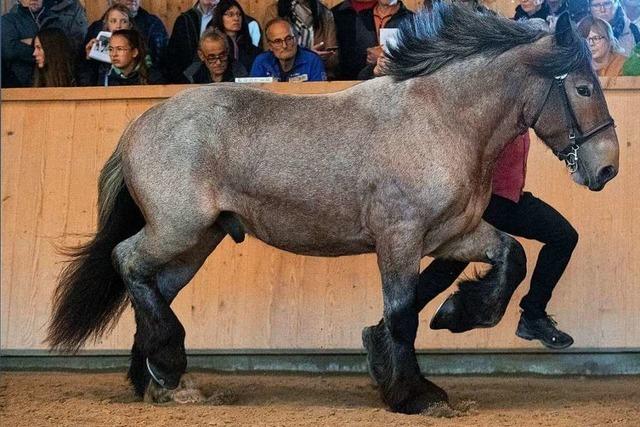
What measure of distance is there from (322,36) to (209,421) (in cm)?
389

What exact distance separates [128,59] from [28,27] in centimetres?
136

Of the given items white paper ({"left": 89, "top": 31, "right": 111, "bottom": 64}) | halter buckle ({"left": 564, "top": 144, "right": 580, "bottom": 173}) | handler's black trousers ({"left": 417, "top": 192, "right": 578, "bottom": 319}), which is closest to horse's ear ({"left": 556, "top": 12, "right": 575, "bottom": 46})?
halter buckle ({"left": 564, "top": 144, "right": 580, "bottom": 173})

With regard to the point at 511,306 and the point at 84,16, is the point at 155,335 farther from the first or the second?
the point at 84,16

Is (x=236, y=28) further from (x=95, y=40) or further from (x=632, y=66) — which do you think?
(x=632, y=66)

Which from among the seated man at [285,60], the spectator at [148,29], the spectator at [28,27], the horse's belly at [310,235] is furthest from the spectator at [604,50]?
the spectator at [28,27]

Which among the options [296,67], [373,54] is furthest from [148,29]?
[373,54]

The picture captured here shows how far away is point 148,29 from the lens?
889 centimetres

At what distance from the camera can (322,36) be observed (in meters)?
8.38

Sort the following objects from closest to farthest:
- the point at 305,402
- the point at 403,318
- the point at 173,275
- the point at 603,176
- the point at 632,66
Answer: the point at 603,176 < the point at 403,318 < the point at 305,402 < the point at 173,275 < the point at 632,66

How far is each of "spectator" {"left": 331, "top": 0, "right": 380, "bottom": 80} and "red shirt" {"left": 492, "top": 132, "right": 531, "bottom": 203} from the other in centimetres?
234

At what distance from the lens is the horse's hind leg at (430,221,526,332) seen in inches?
225

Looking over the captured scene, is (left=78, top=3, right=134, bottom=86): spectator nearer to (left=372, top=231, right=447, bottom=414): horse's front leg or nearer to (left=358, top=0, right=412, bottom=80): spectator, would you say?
(left=358, top=0, right=412, bottom=80): spectator

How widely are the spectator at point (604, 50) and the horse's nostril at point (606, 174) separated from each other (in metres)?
2.20

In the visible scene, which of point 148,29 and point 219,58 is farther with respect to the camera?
point 148,29
